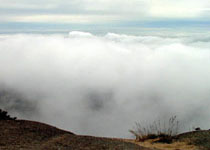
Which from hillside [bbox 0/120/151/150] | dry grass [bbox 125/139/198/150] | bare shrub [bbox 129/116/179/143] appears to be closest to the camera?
hillside [bbox 0/120/151/150]

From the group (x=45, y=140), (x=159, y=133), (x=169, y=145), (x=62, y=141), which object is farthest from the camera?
(x=159, y=133)

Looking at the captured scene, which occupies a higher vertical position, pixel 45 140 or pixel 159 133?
pixel 159 133

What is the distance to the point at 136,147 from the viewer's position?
410 inches

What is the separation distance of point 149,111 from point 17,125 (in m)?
168

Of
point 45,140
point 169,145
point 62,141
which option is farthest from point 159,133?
point 45,140

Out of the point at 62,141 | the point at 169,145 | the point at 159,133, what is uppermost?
the point at 159,133

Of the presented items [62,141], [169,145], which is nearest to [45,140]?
[62,141]

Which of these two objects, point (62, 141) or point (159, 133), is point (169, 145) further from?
point (62, 141)

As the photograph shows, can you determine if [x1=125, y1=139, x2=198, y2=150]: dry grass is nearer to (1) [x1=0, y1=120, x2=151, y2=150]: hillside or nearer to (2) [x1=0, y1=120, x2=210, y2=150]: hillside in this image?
(2) [x1=0, y1=120, x2=210, y2=150]: hillside

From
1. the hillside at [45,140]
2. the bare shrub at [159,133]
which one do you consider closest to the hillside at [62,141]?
the hillside at [45,140]

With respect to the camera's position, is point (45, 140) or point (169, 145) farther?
point (169, 145)

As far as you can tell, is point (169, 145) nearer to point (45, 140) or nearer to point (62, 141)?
point (62, 141)

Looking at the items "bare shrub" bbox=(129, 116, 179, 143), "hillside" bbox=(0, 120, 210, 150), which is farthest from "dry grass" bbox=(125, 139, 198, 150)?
"bare shrub" bbox=(129, 116, 179, 143)

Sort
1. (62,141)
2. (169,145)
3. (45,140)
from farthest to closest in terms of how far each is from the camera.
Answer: (169,145)
(45,140)
(62,141)
